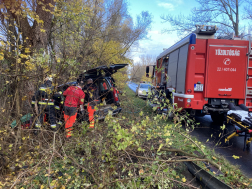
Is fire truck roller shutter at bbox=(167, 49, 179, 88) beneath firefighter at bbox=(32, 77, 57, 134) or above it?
above

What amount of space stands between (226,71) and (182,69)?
56.9 inches

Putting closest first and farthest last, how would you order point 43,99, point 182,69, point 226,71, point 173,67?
point 43,99
point 226,71
point 182,69
point 173,67

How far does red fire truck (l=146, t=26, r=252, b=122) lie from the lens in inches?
237

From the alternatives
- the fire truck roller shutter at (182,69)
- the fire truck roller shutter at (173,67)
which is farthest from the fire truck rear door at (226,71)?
the fire truck roller shutter at (173,67)

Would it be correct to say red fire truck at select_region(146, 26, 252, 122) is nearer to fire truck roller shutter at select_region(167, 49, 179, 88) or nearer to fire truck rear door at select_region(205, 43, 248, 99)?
fire truck rear door at select_region(205, 43, 248, 99)

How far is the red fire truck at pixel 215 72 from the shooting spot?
19.8ft

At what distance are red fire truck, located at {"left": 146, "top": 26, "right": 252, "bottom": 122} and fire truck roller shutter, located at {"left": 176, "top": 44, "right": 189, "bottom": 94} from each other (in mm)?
100

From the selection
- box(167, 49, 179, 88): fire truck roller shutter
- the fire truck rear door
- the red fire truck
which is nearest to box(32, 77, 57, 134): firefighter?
the red fire truck

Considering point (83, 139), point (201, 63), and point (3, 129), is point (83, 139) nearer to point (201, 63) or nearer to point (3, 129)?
point (3, 129)

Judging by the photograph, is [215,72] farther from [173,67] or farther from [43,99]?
[43,99]

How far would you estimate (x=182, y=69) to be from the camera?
6.58m

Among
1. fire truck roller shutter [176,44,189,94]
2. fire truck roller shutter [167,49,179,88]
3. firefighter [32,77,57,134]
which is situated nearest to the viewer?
firefighter [32,77,57,134]

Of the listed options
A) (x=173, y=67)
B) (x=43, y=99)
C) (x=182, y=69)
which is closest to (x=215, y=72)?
(x=182, y=69)

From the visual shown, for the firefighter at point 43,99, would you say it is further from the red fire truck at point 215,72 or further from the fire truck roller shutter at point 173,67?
the fire truck roller shutter at point 173,67
